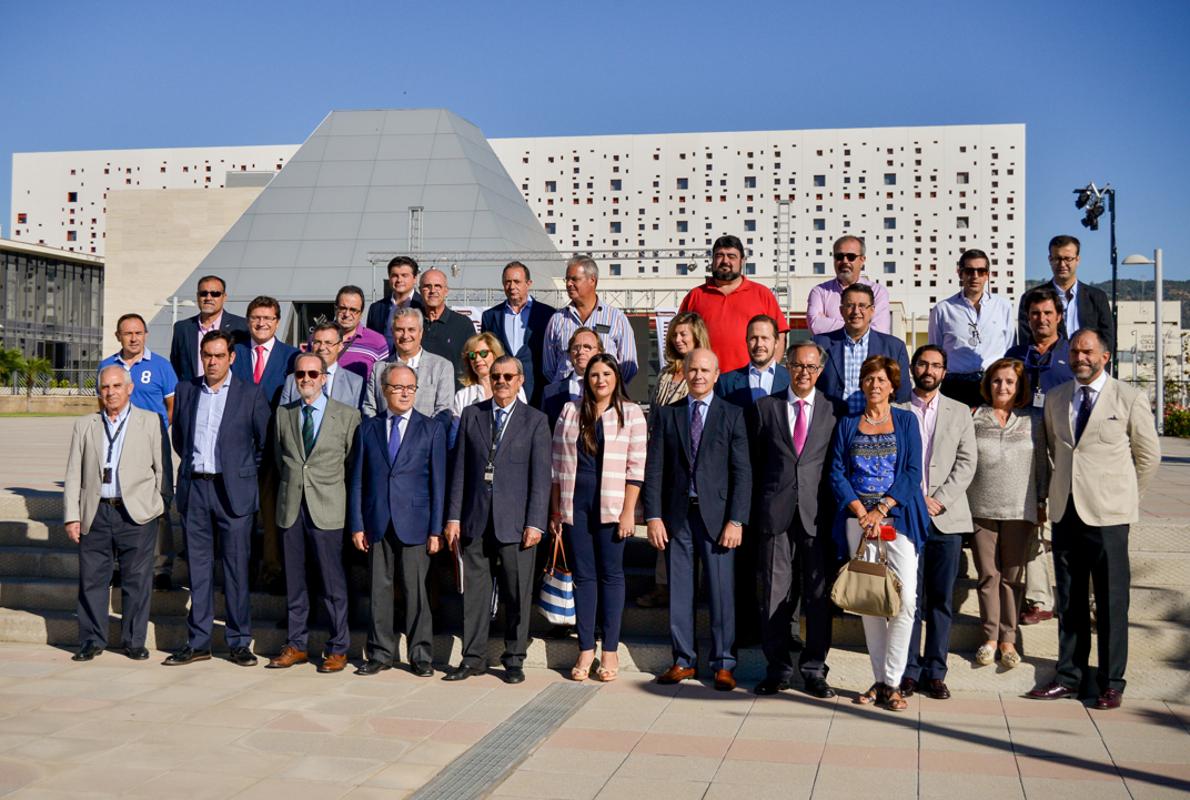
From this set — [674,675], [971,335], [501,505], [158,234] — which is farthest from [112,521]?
[158,234]

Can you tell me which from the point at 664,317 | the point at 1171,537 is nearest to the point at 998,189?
the point at 664,317

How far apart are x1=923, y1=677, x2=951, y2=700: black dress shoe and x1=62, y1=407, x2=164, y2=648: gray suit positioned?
4.41 metres

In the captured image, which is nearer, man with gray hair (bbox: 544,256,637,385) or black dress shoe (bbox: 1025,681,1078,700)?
black dress shoe (bbox: 1025,681,1078,700)

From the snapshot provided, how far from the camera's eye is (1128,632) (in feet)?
17.9

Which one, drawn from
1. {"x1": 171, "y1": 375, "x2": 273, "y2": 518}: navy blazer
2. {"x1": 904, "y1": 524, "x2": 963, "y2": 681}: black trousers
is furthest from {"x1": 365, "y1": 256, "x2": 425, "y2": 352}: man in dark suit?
{"x1": 904, "y1": 524, "x2": 963, "y2": 681}: black trousers

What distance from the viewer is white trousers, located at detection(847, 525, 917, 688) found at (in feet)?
16.7

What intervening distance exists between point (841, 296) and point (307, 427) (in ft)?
10.5

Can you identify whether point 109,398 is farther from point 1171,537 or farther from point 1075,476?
point 1171,537

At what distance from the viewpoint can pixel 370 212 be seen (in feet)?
104

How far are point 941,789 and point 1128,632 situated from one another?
6.67 ft

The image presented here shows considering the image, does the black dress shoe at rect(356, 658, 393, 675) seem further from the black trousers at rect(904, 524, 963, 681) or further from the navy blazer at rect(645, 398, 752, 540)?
the black trousers at rect(904, 524, 963, 681)

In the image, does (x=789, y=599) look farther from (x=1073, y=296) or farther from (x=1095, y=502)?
(x=1073, y=296)

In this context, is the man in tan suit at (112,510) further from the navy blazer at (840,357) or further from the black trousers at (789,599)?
the navy blazer at (840,357)

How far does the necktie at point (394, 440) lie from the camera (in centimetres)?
587
